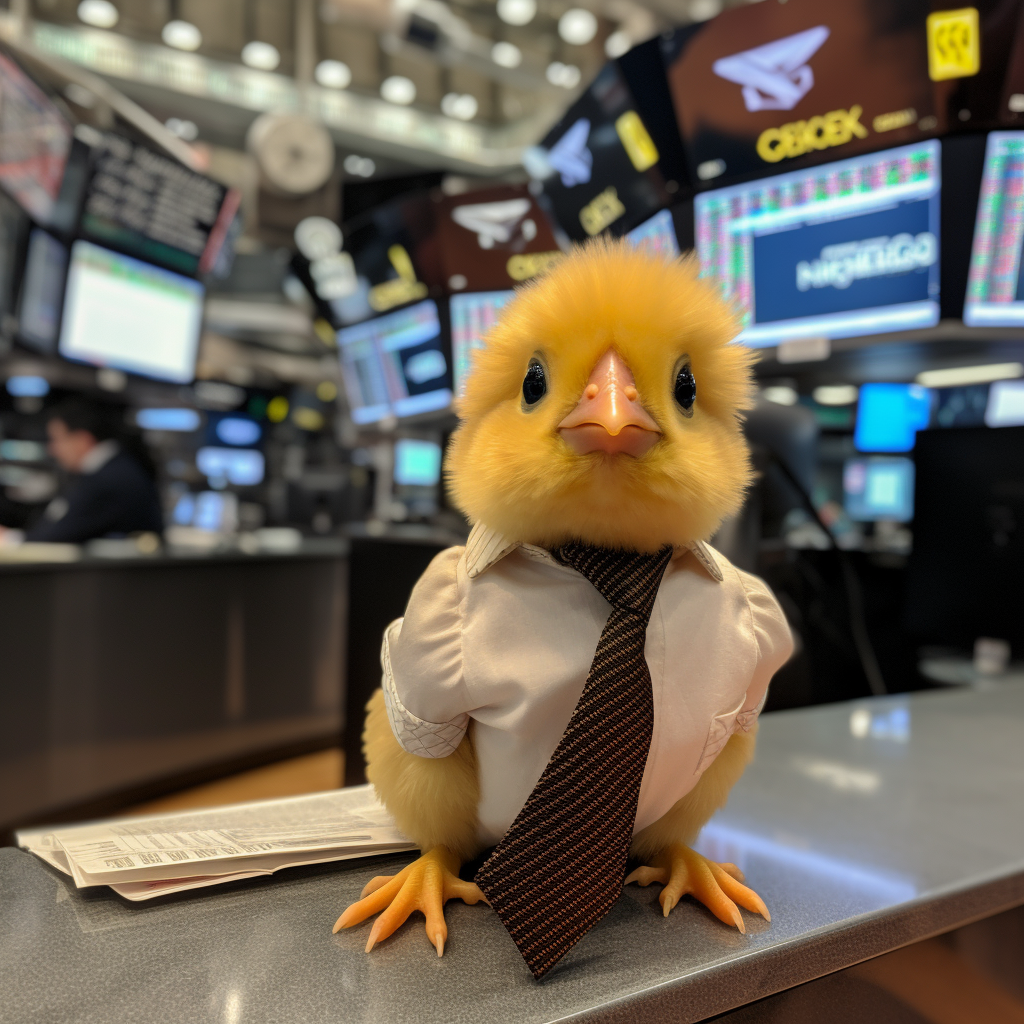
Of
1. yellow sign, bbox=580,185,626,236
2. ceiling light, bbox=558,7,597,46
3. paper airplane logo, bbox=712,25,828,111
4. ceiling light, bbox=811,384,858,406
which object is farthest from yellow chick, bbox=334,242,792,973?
ceiling light, bbox=558,7,597,46

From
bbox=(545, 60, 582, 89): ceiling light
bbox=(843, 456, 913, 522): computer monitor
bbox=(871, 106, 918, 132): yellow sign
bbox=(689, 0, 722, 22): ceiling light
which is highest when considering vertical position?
bbox=(689, 0, 722, 22): ceiling light

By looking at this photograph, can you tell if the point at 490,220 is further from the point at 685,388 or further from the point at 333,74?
the point at 333,74

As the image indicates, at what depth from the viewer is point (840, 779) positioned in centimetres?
112

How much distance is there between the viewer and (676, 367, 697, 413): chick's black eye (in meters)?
0.62

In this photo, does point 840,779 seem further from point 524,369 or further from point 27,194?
point 27,194

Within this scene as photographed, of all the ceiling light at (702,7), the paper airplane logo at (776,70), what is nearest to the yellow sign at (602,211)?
the paper airplane logo at (776,70)

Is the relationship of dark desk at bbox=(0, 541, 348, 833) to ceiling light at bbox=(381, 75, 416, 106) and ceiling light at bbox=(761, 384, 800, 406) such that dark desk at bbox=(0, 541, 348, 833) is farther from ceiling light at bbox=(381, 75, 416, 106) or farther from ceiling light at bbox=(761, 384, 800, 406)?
ceiling light at bbox=(381, 75, 416, 106)

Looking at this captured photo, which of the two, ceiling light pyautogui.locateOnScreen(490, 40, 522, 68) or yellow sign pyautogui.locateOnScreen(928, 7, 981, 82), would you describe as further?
ceiling light pyautogui.locateOnScreen(490, 40, 522, 68)

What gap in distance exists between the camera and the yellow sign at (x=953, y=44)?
1.78 metres

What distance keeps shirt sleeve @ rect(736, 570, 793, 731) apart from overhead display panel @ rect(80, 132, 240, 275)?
3672 millimetres

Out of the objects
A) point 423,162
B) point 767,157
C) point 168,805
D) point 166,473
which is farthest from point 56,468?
point 767,157

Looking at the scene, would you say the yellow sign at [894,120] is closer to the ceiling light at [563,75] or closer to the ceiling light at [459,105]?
the ceiling light at [563,75]

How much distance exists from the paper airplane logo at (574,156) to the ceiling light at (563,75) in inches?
175

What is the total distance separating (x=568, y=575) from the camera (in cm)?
64
